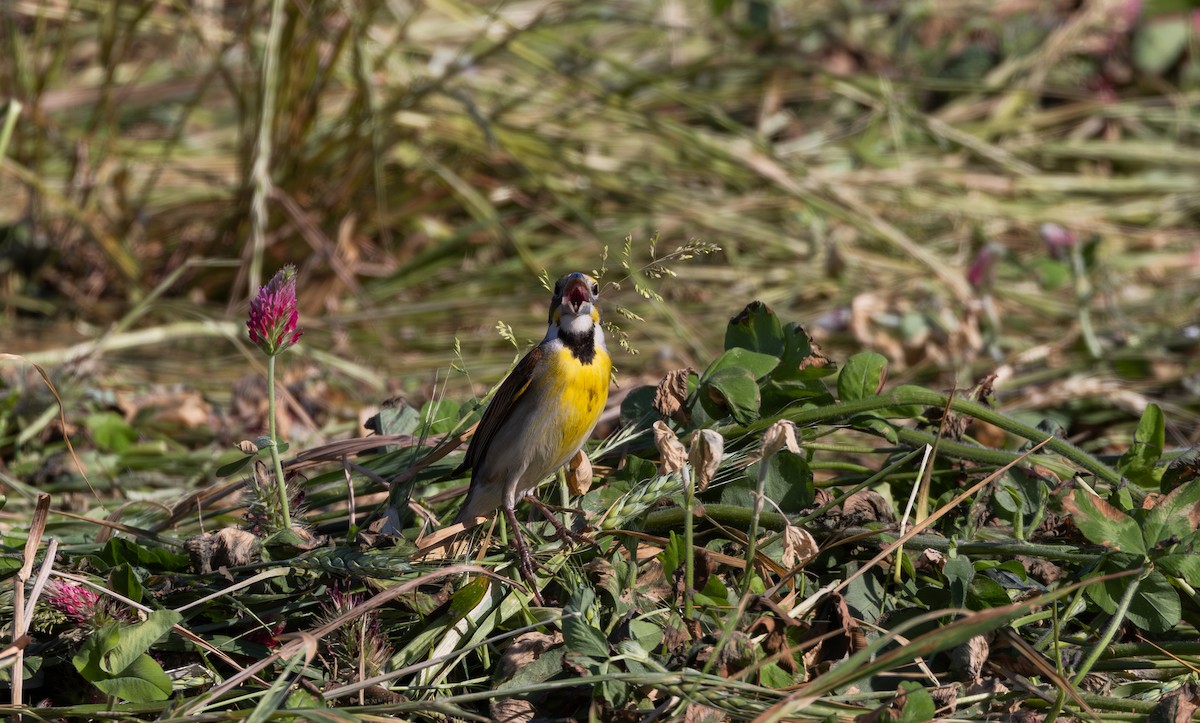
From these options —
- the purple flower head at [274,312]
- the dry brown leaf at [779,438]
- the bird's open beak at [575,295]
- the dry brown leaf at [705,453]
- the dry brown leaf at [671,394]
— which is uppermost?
the purple flower head at [274,312]

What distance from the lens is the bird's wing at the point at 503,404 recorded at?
8.39ft

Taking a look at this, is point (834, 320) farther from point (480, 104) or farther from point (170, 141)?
point (170, 141)

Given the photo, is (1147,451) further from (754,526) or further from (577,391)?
(577,391)

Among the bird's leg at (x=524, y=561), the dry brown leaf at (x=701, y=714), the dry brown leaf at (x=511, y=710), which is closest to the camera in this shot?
the dry brown leaf at (x=701, y=714)

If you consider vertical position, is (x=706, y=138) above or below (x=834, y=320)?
above

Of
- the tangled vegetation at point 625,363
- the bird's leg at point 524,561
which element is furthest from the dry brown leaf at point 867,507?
the bird's leg at point 524,561

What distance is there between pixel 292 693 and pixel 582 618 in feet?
1.76

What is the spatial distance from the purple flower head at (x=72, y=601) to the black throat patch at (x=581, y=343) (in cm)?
107

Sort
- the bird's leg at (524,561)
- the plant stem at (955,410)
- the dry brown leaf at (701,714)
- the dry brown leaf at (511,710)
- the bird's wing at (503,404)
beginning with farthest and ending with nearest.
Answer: the bird's wing at (503,404) < the plant stem at (955,410) < the bird's leg at (524,561) < the dry brown leaf at (511,710) < the dry brown leaf at (701,714)

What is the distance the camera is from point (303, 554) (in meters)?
2.34

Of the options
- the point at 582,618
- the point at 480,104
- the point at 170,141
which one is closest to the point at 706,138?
the point at 480,104

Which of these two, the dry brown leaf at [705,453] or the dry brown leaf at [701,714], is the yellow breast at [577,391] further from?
the dry brown leaf at [701,714]

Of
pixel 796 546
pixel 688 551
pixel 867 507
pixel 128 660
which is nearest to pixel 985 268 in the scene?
pixel 867 507

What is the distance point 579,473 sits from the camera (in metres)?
2.58
